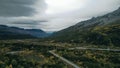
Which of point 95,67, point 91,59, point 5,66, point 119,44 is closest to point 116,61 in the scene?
point 91,59

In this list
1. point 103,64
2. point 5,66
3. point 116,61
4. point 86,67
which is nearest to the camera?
point 5,66

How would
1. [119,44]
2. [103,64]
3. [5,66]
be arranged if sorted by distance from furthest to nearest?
[119,44]
[103,64]
[5,66]

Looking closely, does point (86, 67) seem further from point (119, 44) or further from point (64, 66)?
point (119, 44)

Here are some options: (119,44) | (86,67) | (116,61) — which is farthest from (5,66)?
(119,44)

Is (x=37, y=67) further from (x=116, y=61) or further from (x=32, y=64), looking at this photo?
(x=116, y=61)

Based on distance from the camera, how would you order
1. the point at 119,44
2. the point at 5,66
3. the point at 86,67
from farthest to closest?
1. the point at 119,44
2. the point at 86,67
3. the point at 5,66

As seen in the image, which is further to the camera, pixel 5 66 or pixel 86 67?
pixel 86 67

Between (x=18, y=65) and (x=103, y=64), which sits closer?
(x=18, y=65)

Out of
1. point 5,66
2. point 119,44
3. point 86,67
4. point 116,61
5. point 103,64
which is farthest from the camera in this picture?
point 119,44
